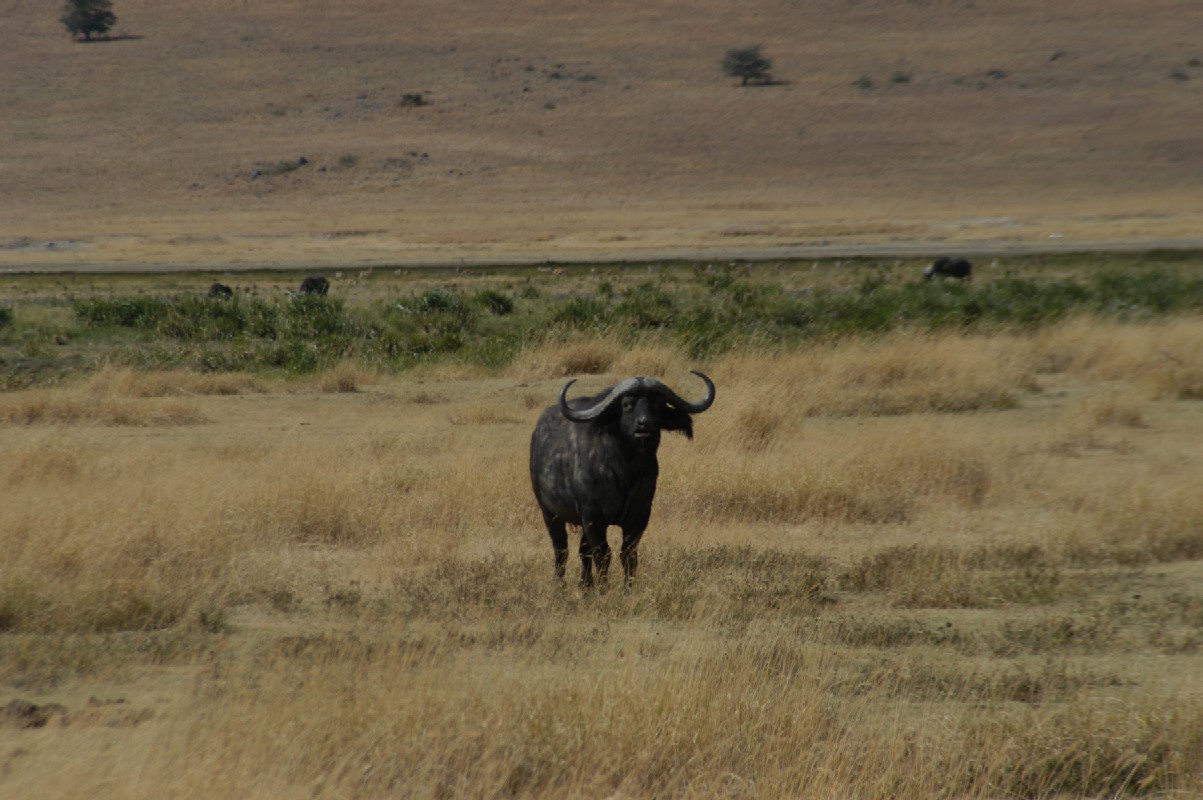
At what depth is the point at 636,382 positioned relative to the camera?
9.05 meters

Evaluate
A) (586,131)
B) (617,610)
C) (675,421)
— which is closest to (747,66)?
(586,131)

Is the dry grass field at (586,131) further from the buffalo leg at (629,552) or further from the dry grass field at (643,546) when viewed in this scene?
the buffalo leg at (629,552)

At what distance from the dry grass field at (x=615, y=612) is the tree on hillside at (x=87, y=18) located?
107 metres

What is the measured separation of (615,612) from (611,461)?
990 mm

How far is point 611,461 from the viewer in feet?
30.2

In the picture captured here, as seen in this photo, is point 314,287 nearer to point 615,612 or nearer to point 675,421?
point 675,421

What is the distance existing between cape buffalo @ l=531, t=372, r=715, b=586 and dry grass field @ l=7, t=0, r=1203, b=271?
41765 millimetres

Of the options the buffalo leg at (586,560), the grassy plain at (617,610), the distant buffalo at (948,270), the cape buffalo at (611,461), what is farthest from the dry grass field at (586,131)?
the buffalo leg at (586,560)

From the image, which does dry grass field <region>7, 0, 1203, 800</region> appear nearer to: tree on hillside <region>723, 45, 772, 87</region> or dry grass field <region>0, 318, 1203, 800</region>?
dry grass field <region>0, 318, 1203, 800</region>

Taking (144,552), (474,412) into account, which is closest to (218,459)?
(474,412)

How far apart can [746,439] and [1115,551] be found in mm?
4972

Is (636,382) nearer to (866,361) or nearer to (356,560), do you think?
(356,560)

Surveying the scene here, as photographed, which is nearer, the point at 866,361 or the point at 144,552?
the point at 144,552

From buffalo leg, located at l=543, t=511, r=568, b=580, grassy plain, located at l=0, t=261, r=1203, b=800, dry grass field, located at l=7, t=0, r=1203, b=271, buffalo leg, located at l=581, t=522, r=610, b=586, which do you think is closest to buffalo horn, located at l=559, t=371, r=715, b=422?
buffalo leg, located at l=581, t=522, r=610, b=586
